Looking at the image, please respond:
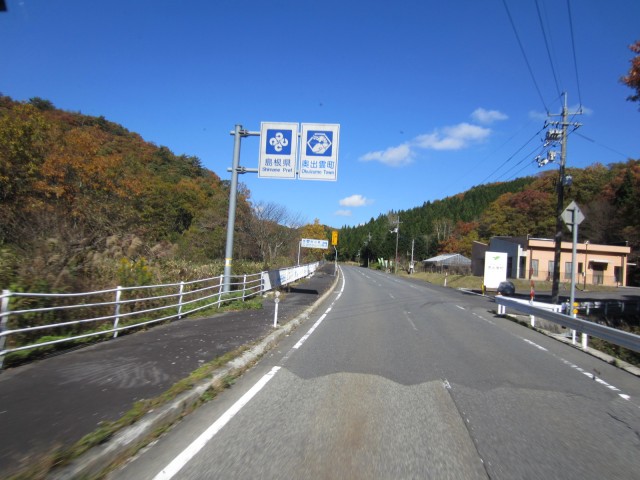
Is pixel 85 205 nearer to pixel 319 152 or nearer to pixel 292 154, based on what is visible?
pixel 292 154

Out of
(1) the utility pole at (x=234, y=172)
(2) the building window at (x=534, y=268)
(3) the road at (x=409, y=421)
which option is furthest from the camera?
(2) the building window at (x=534, y=268)

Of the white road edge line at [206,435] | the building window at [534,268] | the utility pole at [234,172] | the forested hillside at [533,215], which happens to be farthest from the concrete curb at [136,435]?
the building window at [534,268]

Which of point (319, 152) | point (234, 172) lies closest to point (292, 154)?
point (319, 152)

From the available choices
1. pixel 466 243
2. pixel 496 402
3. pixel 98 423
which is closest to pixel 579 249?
pixel 466 243

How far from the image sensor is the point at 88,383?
18.3 feet

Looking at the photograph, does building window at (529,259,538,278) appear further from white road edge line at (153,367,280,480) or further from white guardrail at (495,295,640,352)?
white road edge line at (153,367,280,480)

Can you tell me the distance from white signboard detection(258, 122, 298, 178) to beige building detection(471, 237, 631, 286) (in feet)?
145

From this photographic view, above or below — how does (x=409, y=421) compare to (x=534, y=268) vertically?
below

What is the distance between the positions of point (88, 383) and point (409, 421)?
12.8 feet

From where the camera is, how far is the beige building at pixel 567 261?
179ft

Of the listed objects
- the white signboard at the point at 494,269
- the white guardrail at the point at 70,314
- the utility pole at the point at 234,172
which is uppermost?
the utility pole at the point at 234,172

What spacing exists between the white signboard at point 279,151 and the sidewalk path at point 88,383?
793 centimetres

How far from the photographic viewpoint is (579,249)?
55156mm

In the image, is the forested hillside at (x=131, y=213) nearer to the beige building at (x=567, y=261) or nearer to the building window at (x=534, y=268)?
the beige building at (x=567, y=261)
